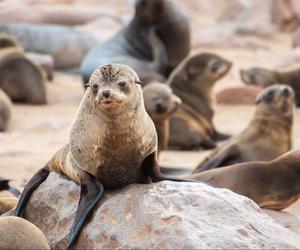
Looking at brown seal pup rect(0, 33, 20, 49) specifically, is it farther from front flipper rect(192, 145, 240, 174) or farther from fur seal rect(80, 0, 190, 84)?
front flipper rect(192, 145, 240, 174)

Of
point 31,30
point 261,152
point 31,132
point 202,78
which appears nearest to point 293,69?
point 202,78

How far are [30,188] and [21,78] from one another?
300 inches

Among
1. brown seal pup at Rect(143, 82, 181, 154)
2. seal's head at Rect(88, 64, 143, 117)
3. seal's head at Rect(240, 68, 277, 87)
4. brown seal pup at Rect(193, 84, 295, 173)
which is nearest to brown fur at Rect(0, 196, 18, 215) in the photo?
seal's head at Rect(88, 64, 143, 117)

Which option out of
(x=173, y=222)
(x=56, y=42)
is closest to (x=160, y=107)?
(x=173, y=222)

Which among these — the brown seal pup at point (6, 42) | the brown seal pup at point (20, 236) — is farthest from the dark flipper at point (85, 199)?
the brown seal pup at point (6, 42)

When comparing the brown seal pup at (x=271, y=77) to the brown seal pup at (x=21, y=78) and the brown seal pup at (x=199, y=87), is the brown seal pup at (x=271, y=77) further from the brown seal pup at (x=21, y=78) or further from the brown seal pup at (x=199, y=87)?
the brown seal pup at (x=21, y=78)

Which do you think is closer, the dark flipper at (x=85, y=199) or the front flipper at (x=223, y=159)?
the dark flipper at (x=85, y=199)

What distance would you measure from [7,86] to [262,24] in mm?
9122

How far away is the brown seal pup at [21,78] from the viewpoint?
43.0 ft

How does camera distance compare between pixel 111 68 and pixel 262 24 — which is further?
pixel 262 24

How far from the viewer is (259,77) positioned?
42.8ft

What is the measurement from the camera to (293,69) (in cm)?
1270

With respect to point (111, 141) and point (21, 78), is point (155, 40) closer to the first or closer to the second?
point (21, 78)

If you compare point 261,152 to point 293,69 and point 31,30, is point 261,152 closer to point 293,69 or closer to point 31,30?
point 293,69
